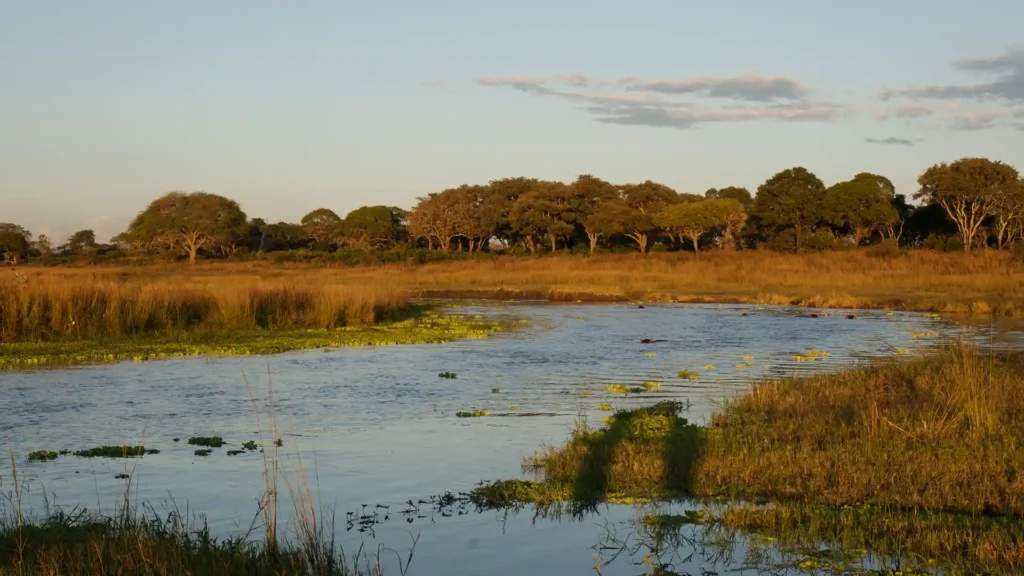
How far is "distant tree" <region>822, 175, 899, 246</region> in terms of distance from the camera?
77375 mm

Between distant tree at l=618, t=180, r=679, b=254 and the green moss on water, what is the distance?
192 ft

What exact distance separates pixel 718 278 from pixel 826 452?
45115mm

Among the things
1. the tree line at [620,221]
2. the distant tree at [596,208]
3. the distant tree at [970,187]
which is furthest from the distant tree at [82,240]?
the distant tree at [970,187]

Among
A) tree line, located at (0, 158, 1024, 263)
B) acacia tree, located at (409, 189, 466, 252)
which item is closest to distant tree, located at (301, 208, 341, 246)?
tree line, located at (0, 158, 1024, 263)

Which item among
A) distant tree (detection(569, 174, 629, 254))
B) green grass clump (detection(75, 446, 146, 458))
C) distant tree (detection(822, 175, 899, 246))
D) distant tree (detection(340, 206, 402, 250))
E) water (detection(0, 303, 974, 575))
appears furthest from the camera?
distant tree (detection(340, 206, 402, 250))

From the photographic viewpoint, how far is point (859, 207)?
254ft

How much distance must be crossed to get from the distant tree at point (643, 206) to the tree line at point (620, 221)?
0.13 metres

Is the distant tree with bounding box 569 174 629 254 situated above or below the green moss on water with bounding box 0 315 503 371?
above

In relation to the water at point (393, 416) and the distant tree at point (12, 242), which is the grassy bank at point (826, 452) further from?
the distant tree at point (12, 242)

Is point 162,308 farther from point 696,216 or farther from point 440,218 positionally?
point 440,218

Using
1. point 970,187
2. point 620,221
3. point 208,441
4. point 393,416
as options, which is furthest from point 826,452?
point 620,221

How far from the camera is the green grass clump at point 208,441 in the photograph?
471 inches

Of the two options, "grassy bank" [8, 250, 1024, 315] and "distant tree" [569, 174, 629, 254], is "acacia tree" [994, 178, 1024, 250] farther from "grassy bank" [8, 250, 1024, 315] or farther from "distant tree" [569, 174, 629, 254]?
"distant tree" [569, 174, 629, 254]

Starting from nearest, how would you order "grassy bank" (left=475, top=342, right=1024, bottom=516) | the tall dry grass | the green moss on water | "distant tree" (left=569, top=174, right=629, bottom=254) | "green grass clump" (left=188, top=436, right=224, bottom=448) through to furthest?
"grassy bank" (left=475, top=342, right=1024, bottom=516) < "green grass clump" (left=188, top=436, right=224, bottom=448) < the green moss on water < the tall dry grass < "distant tree" (left=569, top=174, right=629, bottom=254)
